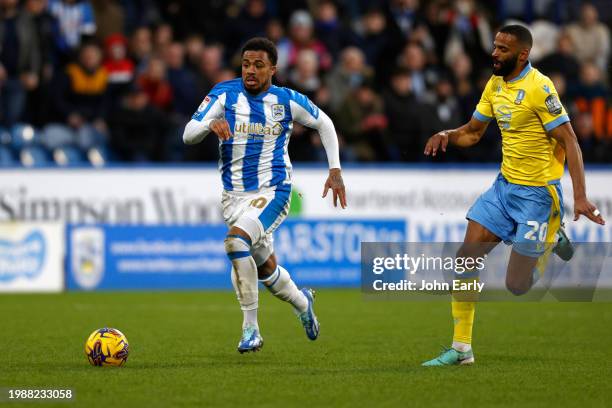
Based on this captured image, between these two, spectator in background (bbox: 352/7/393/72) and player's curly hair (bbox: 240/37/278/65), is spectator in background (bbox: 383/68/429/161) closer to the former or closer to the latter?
spectator in background (bbox: 352/7/393/72)

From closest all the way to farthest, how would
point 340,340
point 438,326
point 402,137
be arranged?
1. point 340,340
2. point 438,326
3. point 402,137

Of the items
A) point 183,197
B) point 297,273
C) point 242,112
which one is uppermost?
point 242,112

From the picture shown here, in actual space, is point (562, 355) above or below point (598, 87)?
below

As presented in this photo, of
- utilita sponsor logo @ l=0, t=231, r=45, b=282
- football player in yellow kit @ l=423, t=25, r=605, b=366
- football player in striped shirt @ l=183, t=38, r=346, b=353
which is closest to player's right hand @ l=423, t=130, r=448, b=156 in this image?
football player in yellow kit @ l=423, t=25, r=605, b=366

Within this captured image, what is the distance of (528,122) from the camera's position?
9367 mm

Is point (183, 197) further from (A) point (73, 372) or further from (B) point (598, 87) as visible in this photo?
(A) point (73, 372)

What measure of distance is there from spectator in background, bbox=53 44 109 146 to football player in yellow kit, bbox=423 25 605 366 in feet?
33.3

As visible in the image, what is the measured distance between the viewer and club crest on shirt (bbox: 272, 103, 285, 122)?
10000mm

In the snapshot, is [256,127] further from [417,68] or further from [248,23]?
[417,68]

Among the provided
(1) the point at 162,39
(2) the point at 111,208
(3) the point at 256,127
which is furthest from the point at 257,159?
(1) the point at 162,39

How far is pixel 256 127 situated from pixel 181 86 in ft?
31.7

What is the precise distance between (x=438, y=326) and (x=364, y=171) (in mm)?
6620

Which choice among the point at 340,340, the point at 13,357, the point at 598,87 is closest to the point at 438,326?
the point at 340,340

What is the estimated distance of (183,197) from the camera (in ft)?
61.0
